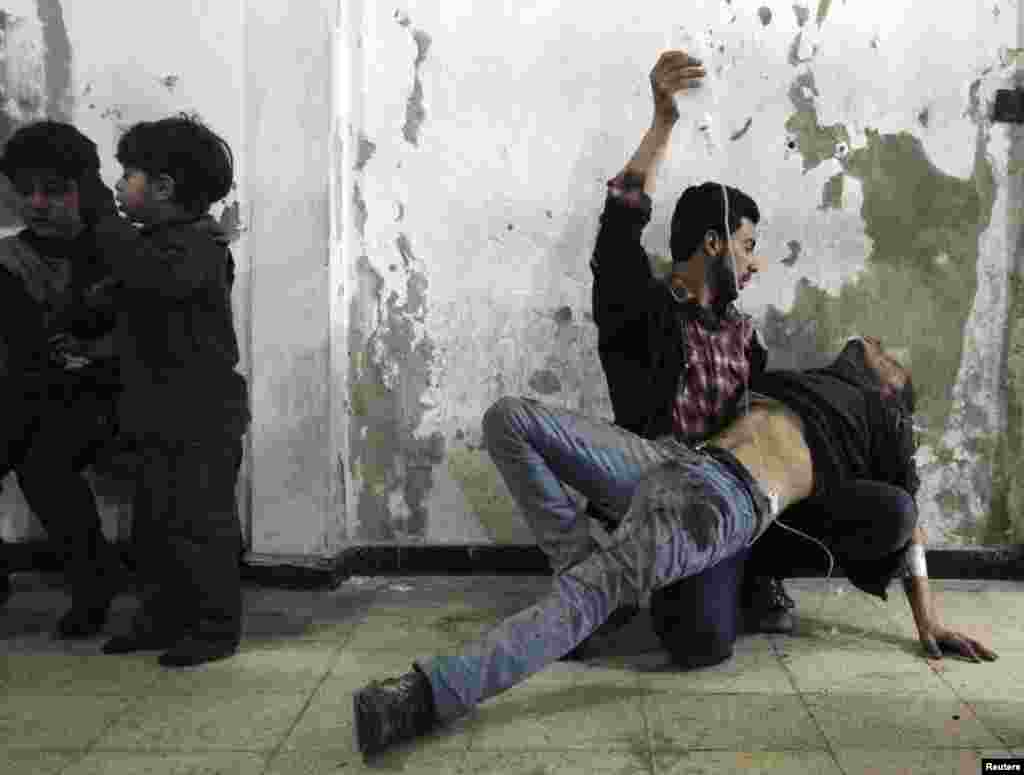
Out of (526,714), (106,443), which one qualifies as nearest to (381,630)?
(526,714)

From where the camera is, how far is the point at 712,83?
359cm

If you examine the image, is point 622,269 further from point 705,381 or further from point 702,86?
point 702,86

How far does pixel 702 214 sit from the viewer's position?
306cm

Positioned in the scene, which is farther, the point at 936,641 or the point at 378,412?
the point at 378,412

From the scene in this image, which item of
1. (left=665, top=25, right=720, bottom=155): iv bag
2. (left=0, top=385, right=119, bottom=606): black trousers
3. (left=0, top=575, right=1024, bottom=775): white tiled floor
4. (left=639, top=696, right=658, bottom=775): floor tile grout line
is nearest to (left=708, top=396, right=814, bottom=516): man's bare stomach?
(left=0, top=575, right=1024, bottom=775): white tiled floor

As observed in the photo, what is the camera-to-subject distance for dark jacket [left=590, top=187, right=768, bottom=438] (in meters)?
2.94

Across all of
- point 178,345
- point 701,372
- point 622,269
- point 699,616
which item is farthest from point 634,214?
point 178,345

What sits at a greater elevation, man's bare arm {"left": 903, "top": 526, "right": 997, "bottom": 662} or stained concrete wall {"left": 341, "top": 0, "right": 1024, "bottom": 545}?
stained concrete wall {"left": 341, "top": 0, "right": 1024, "bottom": 545}

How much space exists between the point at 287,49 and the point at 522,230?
100cm

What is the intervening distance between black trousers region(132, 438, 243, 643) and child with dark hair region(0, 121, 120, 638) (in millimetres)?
381

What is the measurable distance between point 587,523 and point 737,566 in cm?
51

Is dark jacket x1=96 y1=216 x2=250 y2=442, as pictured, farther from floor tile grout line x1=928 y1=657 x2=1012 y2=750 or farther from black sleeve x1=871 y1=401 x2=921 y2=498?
floor tile grout line x1=928 y1=657 x2=1012 y2=750

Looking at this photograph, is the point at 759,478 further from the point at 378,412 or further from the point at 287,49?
the point at 287,49

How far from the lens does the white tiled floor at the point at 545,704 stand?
7.18 ft
